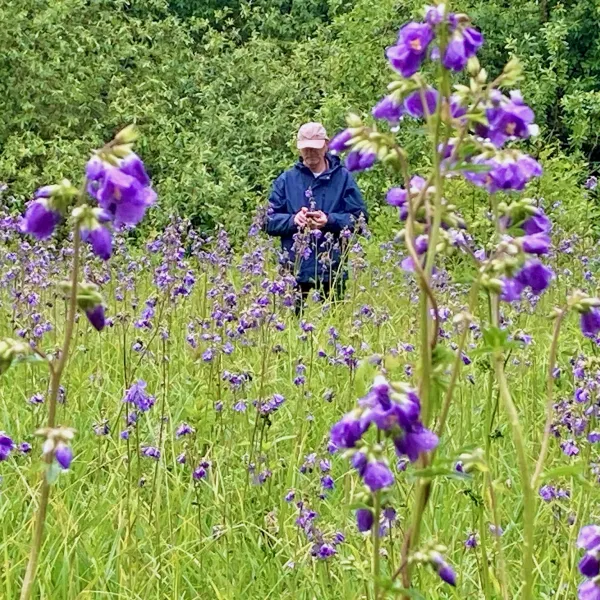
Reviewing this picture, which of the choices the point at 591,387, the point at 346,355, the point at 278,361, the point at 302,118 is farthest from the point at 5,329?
the point at 302,118

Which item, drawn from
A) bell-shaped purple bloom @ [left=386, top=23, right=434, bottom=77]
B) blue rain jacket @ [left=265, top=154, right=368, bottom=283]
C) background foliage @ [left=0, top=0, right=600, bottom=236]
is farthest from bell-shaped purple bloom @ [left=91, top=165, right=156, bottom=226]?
background foliage @ [left=0, top=0, right=600, bottom=236]

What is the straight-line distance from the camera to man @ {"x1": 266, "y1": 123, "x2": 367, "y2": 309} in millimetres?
6055

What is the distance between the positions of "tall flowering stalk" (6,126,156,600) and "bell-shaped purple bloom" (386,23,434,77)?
0.41 meters

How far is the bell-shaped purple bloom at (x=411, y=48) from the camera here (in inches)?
57.9

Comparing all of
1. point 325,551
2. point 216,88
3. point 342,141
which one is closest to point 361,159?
point 342,141

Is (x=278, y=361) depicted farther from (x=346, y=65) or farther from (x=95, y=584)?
(x=346, y=65)

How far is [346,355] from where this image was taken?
332 cm

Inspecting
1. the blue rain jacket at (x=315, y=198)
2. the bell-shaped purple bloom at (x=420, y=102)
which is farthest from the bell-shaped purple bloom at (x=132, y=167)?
the blue rain jacket at (x=315, y=198)

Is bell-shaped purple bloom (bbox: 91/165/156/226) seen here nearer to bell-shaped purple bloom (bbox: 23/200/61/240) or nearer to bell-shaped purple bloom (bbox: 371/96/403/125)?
bell-shaped purple bloom (bbox: 23/200/61/240)

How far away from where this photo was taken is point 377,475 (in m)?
1.31

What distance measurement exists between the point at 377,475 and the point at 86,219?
0.50m

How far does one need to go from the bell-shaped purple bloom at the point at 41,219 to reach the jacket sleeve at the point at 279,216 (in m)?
4.68

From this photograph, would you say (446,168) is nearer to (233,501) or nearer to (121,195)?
(121,195)

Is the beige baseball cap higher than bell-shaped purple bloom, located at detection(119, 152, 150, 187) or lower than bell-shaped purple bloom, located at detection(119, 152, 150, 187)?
lower
